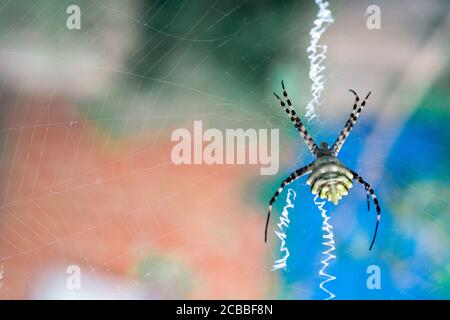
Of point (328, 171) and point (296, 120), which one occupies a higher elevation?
point (296, 120)

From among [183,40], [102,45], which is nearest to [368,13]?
[183,40]

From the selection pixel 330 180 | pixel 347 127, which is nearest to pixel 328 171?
pixel 330 180

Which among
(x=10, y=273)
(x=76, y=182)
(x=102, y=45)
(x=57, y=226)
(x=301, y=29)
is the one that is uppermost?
(x=102, y=45)

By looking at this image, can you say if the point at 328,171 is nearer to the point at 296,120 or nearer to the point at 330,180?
the point at 330,180

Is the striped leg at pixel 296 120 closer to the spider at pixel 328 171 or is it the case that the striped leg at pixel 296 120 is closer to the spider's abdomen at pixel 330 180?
the spider at pixel 328 171

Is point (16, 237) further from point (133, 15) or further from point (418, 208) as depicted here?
point (418, 208)

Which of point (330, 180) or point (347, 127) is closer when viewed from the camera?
point (330, 180)
